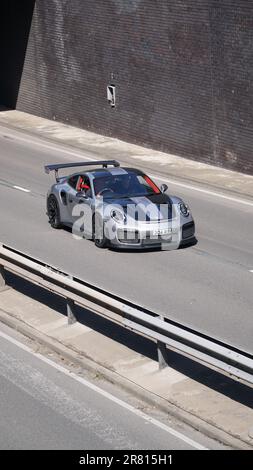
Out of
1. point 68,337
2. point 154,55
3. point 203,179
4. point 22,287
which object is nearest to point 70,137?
point 154,55

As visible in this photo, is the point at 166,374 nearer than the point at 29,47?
Yes

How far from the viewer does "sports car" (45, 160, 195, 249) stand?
59.7 feet

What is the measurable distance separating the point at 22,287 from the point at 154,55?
607 inches

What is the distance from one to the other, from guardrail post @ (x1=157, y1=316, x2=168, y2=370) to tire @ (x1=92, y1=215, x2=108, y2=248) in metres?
7.00

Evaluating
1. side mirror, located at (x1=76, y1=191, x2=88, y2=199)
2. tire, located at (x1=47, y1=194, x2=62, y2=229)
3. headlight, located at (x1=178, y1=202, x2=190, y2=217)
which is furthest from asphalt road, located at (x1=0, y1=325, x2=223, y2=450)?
tire, located at (x1=47, y1=194, x2=62, y2=229)

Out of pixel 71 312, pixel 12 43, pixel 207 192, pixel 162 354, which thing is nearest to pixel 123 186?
pixel 207 192

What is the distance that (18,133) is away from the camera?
109ft

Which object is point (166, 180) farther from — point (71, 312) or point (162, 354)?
point (162, 354)

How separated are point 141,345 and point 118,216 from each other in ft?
19.2

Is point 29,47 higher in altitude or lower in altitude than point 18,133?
higher

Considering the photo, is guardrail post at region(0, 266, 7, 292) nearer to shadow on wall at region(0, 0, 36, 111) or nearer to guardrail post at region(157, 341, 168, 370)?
guardrail post at region(157, 341, 168, 370)

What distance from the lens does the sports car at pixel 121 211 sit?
59.7 feet

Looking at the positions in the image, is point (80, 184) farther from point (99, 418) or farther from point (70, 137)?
point (70, 137)

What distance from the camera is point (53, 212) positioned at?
20719mm
